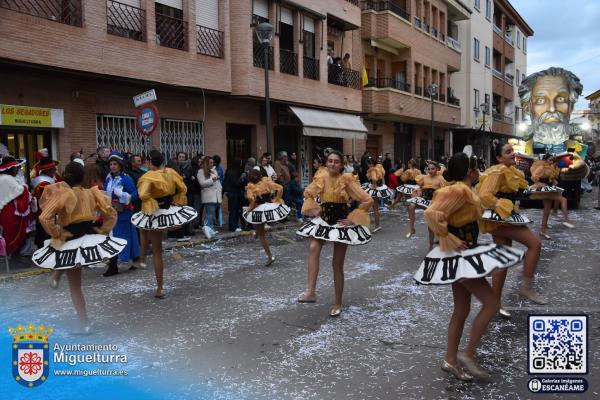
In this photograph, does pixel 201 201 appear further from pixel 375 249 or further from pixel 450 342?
pixel 450 342

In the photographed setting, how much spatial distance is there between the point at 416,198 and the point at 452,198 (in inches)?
298

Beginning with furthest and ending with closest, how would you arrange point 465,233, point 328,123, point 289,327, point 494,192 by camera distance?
point 328,123 < point 494,192 < point 289,327 < point 465,233

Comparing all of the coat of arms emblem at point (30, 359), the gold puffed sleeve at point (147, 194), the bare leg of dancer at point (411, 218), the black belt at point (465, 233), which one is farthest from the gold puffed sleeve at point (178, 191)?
the bare leg of dancer at point (411, 218)

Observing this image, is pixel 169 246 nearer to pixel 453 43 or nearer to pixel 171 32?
pixel 171 32

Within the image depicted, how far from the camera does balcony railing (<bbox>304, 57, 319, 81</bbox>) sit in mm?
21719

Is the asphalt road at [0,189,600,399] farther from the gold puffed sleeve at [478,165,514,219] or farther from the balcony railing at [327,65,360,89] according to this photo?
the balcony railing at [327,65,360,89]

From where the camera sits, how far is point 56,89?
43.0 feet

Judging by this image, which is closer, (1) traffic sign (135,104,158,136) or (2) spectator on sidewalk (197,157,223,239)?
(1) traffic sign (135,104,158,136)

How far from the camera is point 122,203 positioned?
30.1 feet

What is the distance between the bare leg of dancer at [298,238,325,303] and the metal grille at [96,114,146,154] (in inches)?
366

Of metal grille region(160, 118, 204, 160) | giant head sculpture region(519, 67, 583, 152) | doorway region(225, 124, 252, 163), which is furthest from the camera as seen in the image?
giant head sculpture region(519, 67, 583, 152)

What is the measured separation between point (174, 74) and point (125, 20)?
183cm

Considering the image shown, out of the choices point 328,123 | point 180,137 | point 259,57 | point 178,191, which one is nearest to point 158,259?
point 178,191

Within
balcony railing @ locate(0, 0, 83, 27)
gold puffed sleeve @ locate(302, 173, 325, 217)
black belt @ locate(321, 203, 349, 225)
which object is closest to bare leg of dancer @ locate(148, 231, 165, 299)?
gold puffed sleeve @ locate(302, 173, 325, 217)
